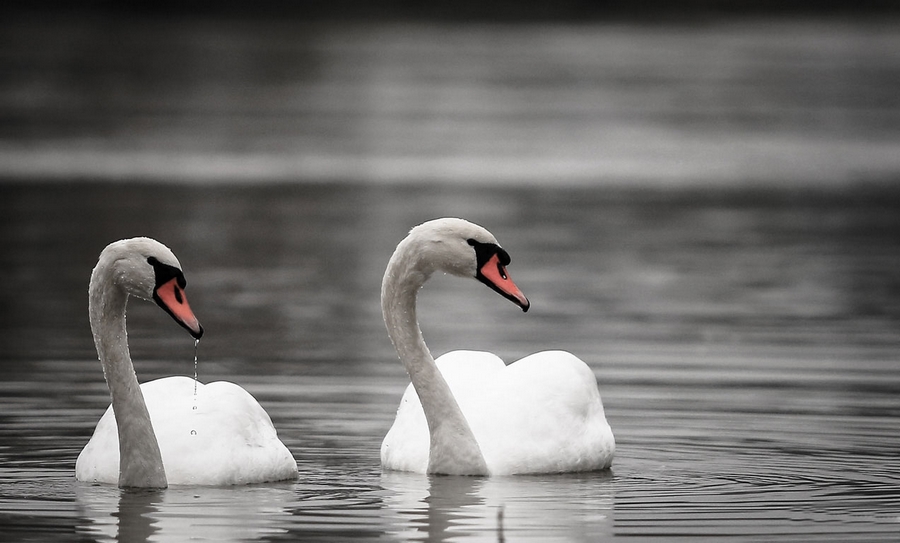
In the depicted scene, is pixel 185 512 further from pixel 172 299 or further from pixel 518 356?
pixel 518 356

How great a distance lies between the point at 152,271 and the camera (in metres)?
10.7

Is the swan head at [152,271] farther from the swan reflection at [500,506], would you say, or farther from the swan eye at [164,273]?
the swan reflection at [500,506]

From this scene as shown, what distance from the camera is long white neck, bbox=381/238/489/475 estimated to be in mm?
11617

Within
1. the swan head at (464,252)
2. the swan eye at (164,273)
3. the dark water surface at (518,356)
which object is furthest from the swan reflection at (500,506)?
the swan eye at (164,273)

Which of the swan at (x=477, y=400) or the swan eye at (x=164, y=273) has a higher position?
the swan eye at (x=164, y=273)

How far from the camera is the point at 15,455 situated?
39.7ft

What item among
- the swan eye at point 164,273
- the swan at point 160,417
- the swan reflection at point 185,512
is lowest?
the swan reflection at point 185,512

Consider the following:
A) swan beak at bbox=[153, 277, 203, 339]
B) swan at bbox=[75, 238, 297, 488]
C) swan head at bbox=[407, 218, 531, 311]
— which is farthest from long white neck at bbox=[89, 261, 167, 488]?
swan head at bbox=[407, 218, 531, 311]

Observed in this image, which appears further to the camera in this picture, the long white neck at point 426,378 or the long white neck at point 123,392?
the long white neck at point 426,378

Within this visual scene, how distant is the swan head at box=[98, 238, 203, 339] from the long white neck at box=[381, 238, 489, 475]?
4.48ft

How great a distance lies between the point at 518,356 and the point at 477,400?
5.19 metres

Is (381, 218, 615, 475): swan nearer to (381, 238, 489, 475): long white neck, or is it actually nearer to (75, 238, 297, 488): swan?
(381, 238, 489, 475): long white neck

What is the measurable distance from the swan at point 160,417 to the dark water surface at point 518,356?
0.53 ft

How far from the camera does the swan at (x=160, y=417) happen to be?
10766 mm
